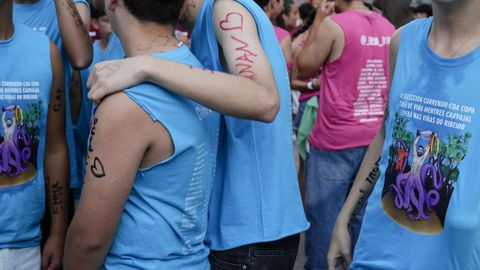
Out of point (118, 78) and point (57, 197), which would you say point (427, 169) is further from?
point (57, 197)

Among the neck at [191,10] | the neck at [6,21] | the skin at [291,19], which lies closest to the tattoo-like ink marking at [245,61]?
the neck at [191,10]

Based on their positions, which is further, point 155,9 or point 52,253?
point 52,253

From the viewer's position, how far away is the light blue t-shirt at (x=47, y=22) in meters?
3.14

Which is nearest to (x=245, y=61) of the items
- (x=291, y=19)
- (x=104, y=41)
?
(x=104, y=41)

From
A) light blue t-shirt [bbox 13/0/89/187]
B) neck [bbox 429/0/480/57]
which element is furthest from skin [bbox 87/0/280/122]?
light blue t-shirt [bbox 13/0/89/187]

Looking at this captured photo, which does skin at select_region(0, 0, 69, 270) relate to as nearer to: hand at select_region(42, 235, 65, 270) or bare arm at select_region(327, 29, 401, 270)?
hand at select_region(42, 235, 65, 270)

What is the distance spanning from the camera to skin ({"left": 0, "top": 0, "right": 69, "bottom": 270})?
2.71 meters

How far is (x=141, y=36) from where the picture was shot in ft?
6.64

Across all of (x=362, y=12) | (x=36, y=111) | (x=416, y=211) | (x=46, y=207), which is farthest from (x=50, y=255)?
(x=362, y=12)

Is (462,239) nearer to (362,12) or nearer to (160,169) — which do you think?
(160,169)

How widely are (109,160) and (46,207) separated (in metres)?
1.12

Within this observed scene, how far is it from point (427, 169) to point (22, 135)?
1.49 m

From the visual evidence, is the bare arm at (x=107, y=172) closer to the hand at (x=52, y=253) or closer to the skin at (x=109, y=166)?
the skin at (x=109, y=166)

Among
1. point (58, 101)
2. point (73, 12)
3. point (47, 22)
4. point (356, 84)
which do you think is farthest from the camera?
point (356, 84)
